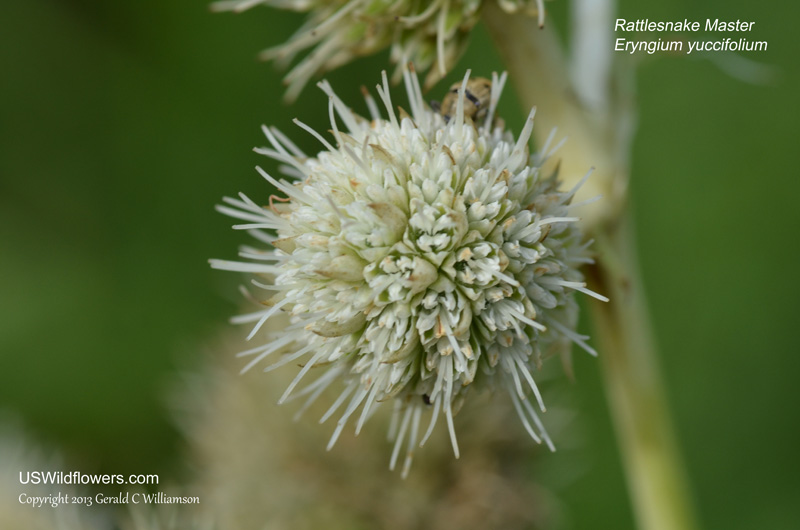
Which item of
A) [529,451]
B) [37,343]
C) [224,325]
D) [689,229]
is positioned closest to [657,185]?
[689,229]

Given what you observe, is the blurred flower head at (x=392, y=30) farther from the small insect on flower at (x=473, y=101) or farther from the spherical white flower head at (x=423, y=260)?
the spherical white flower head at (x=423, y=260)

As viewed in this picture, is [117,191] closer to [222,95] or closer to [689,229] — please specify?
[222,95]

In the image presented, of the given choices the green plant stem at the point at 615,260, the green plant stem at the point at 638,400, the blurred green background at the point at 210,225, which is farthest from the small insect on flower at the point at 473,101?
the blurred green background at the point at 210,225

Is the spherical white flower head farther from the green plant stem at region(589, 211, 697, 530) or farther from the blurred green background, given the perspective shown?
the blurred green background

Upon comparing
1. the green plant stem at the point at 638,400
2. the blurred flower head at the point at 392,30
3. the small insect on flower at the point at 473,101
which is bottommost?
the green plant stem at the point at 638,400

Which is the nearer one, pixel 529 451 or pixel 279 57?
Result: pixel 279 57

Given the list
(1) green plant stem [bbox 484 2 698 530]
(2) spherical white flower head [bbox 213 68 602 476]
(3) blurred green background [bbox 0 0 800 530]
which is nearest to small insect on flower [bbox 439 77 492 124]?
(2) spherical white flower head [bbox 213 68 602 476]
